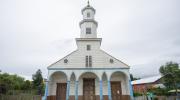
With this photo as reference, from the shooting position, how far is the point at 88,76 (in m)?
19.0

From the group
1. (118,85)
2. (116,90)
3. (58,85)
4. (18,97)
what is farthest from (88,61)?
(18,97)

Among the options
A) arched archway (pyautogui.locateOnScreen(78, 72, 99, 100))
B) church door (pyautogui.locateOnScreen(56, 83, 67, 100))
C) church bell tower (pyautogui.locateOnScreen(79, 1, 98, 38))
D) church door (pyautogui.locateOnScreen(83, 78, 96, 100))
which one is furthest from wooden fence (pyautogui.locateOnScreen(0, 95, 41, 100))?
church bell tower (pyautogui.locateOnScreen(79, 1, 98, 38))

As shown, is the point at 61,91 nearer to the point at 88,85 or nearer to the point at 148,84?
the point at 88,85

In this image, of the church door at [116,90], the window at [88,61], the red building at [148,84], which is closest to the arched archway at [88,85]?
the window at [88,61]

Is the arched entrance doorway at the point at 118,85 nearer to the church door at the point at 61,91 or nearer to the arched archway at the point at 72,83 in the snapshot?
the arched archway at the point at 72,83

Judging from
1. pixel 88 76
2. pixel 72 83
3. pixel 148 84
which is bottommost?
pixel 148 84

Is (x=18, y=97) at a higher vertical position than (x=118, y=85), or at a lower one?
lower

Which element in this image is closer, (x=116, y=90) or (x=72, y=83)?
(x=72, y=83)

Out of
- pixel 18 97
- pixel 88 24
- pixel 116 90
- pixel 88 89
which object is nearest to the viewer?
pixel 18 97

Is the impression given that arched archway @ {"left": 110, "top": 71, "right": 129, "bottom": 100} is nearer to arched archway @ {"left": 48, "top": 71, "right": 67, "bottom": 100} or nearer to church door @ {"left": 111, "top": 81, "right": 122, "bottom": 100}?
church door @ {"left": 111, "top": 81, "right": 122, "bottom": 100}

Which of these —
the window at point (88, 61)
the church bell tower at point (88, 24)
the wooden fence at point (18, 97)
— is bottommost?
the wooden fence at point (18, 97)

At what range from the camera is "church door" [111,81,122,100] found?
59.9ft

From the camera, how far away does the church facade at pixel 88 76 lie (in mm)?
17625

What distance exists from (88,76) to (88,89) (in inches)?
67.3
